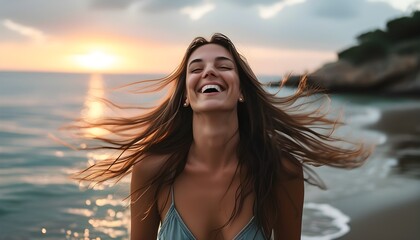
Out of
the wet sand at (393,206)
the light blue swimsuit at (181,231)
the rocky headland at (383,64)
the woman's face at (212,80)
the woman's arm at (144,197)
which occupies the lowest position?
the light blue swimsuit at (181,231)

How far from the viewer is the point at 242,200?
2.80 m

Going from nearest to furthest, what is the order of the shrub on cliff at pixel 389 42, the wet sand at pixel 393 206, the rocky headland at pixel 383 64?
the wet sand at pixel 393 206, the rocky headland at pixel 383 64, the shrub on cliff at pixel 389 42

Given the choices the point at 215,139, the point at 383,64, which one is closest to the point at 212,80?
the point at 215,139

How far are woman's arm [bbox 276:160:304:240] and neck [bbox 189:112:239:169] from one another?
278mm

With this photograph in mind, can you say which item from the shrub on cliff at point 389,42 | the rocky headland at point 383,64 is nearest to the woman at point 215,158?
the rocky headland at point 383,64

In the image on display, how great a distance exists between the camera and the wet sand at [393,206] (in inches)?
256

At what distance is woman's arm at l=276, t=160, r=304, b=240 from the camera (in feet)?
9.43

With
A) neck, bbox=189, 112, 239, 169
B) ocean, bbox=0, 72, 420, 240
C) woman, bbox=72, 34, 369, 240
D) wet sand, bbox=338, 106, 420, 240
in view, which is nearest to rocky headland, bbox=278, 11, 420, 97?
ocean, bbox=0, 72, 420, 240

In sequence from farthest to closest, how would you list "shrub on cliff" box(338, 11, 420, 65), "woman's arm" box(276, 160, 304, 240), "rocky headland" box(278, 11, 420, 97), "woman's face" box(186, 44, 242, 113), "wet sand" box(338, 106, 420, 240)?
"shrub on cliff" box(338, 11, 420, 65) < "rocky headland" box(278, 11, 420, 97) < "wet sand" box(338, 106, 420, 240) < "woman's arm" box(276, 160, 304, 240) < "woman's face" box(186, 44, 242, 113)

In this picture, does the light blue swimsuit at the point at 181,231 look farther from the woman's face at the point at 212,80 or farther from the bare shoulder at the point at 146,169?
the woman's face at the point at 212,80

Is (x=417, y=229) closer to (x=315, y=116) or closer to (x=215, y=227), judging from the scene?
(x=315, y=116)

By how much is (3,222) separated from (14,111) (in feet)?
66.0

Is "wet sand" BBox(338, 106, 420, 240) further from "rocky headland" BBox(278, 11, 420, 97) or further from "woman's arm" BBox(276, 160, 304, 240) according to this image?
"rocky headland" BBox(278, 11, 420, 97)

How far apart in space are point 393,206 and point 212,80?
5850 millimetres
